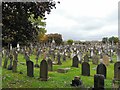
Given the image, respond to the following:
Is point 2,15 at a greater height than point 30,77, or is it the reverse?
point 2,15

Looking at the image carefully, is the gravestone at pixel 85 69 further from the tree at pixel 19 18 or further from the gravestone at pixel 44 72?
the tree at pixel 19 18

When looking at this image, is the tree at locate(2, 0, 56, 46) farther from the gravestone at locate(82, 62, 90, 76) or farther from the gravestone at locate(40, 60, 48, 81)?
the gravestone at locate(82, 62, 90, 76)

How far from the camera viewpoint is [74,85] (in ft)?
36.3

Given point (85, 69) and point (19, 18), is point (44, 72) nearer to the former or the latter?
point (85, 69)

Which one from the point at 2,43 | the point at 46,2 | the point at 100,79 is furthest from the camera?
the point at 2,43

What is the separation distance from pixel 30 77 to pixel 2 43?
2.29 metres

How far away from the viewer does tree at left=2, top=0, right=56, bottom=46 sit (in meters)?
11.0

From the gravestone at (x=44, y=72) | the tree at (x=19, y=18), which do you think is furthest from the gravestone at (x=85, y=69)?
the tree at (x=19, y=18)

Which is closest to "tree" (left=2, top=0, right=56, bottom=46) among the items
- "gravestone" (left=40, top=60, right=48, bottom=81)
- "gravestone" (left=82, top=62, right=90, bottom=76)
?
"gravestone" (left=40, top=60, right=48, bottom=81)

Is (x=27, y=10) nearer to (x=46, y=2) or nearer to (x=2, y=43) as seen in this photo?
(x=46, y=2)

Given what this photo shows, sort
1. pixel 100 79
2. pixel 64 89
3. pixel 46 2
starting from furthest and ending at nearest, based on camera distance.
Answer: pixel 46 2 < pixel 64 89 < pixel 100 79

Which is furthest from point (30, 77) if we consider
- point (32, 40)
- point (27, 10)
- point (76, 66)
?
point (76, 66)

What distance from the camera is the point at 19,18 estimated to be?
439 inches

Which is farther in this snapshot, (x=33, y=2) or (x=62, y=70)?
(x=62, y=70)
